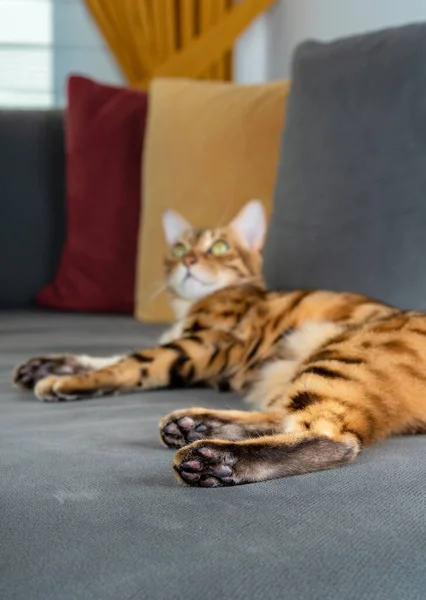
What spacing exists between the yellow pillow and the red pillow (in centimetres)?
9

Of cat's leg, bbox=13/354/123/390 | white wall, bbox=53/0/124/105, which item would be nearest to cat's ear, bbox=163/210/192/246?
cat's leg, bbox=13/354/123/390

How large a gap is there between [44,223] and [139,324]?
0.51 meters

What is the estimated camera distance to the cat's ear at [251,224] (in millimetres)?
1768

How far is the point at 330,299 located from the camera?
144cm

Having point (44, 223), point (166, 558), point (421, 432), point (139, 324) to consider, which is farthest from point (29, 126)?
point (166, 558)

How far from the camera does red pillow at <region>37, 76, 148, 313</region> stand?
2.19 metres

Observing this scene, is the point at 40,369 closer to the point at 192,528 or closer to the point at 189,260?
the point at 189,260

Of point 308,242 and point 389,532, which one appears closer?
point 389,532

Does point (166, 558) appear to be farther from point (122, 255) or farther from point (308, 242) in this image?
point (122, 255)

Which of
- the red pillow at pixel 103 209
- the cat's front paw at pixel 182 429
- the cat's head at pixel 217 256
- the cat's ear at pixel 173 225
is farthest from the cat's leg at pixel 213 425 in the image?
the red pillow at pixel 103 209

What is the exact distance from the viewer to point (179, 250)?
5.88 feet

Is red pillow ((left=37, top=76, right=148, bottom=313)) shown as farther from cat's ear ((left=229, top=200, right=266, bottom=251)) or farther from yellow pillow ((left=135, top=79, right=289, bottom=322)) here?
cat's ear ((left=229, top=200, right=266, bottom=251))

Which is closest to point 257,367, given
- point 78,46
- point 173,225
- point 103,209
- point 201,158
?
point 173,225

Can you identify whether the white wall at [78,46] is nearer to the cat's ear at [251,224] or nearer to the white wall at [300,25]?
the white wall at [300,25]
